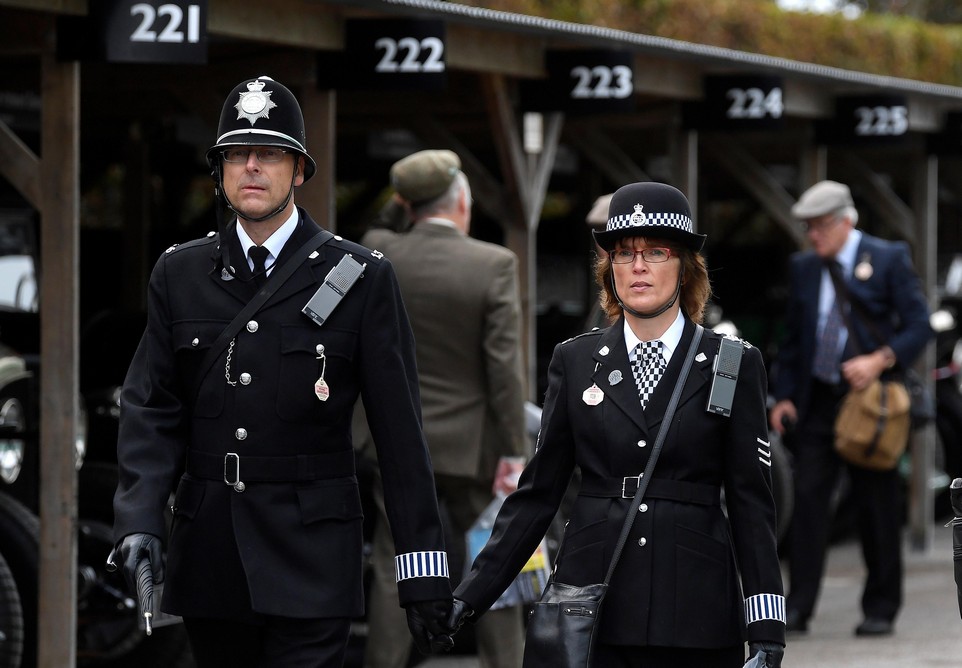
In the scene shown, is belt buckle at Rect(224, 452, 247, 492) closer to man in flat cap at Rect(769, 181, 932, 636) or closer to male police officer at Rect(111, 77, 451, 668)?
male police officer at Rect(111, 77, 451, 668)

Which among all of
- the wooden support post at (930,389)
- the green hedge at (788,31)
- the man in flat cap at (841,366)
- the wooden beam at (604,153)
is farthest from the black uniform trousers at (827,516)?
the green hedge at (788,31)

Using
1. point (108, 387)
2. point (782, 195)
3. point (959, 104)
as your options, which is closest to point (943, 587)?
point (782, 195)

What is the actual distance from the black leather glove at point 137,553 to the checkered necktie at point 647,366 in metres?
1.20

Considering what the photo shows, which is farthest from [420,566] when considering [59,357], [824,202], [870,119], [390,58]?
[870,119]

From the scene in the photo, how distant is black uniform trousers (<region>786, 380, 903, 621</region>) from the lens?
9.38m

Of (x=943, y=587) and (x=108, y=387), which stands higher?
(x=108, y=387)

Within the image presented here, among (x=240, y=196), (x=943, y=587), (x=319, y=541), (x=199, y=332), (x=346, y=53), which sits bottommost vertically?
(x=943, y=587)

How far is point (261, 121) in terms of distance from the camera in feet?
15.5

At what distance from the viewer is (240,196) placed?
4711 millimetres

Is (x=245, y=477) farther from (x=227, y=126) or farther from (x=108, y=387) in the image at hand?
(x=108, y=387)

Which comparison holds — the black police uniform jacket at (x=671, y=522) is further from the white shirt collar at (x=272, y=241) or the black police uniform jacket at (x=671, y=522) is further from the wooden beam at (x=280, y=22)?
the wooden beam at (x=280, y=22)

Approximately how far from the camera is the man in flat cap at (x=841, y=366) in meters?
9.38

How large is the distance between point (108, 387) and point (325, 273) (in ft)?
15.9

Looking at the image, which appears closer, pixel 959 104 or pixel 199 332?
pixel 199 332
